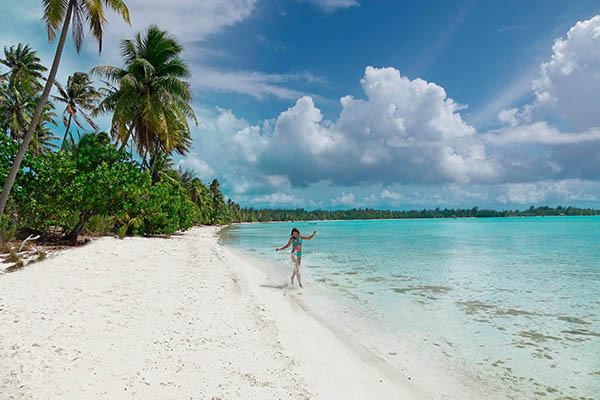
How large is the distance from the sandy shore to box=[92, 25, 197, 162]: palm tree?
14001mm

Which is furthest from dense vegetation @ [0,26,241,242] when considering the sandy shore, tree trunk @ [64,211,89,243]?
the sandy shore

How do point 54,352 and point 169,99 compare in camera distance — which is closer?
point 54,352

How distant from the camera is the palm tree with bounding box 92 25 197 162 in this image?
63.7 ft

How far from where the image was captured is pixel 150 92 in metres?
20.5

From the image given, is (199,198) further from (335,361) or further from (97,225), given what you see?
(335,361)

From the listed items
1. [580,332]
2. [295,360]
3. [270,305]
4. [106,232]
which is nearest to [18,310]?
[295,360]

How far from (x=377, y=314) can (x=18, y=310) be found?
7.15 meters

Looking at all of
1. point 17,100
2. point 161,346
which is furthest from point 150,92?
point 161,346

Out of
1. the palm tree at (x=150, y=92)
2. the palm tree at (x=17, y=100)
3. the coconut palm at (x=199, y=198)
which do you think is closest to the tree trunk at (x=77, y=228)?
the palm tree at (x=150, y=92)

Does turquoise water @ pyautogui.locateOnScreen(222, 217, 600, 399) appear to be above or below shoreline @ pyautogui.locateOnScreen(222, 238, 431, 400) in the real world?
below

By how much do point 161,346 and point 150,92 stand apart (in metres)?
20.1

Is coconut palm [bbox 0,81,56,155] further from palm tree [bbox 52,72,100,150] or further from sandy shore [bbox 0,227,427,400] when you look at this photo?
sandy shore [bbox 0,227,427,400]

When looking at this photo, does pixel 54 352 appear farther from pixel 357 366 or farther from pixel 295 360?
pixel 357 366

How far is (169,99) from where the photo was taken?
20.2m
